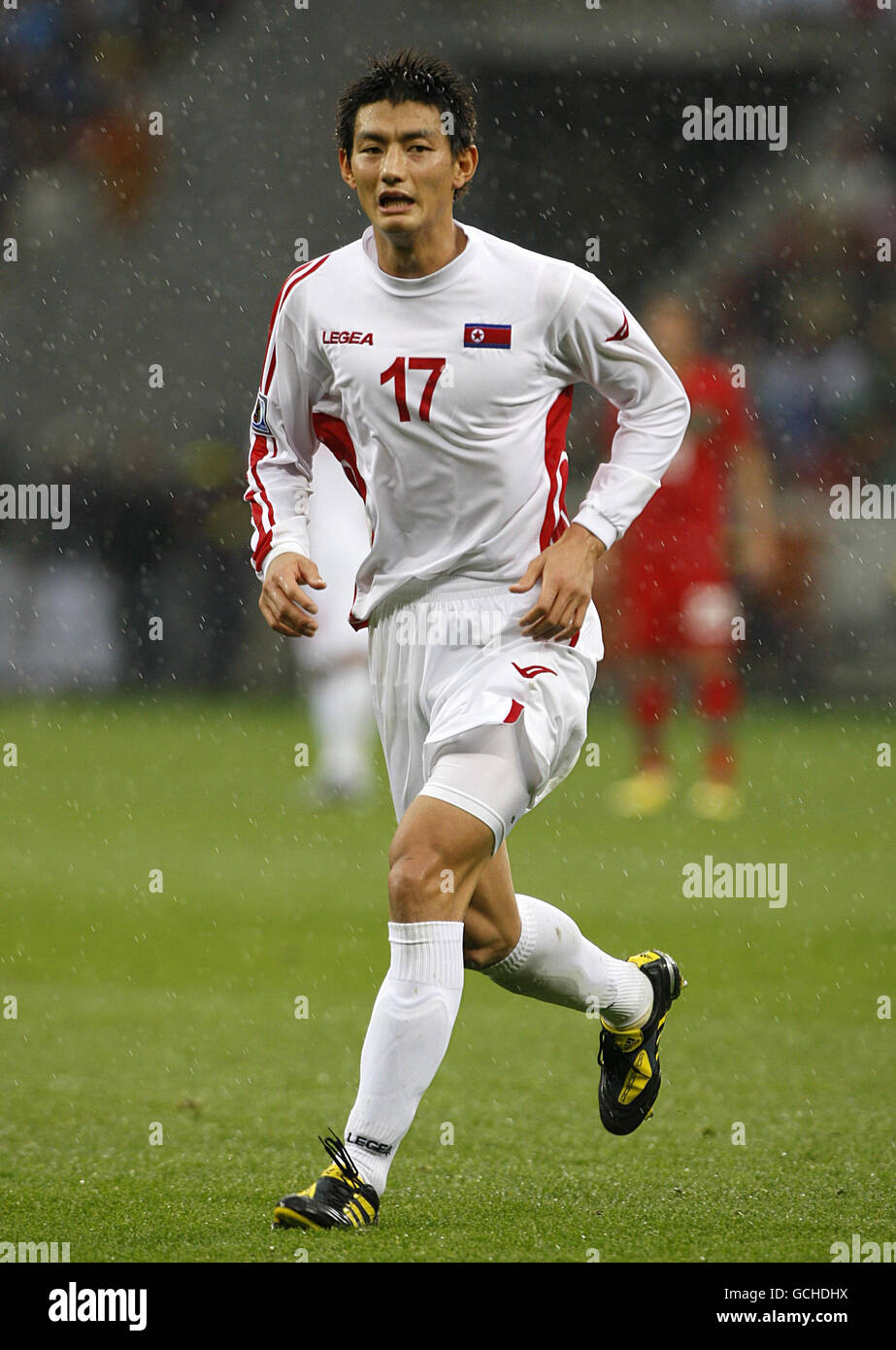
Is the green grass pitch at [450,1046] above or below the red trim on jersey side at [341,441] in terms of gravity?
below

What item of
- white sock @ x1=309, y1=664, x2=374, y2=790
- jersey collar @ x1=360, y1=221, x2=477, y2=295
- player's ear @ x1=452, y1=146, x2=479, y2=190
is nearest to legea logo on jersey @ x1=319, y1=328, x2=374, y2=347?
jersey collar @ x1=360, y1=221, x2=477, y2=295

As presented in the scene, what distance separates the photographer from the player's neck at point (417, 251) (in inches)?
157

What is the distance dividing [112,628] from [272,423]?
11407mm

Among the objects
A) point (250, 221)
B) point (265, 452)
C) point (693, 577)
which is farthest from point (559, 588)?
point (250, 221)

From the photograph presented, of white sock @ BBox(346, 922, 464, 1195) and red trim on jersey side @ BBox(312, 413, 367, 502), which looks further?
red trim on jersey side @ BBox(312, 413, 367, 502)

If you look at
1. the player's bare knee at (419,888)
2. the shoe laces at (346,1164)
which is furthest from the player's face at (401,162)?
the shoe laces at (346,1164)

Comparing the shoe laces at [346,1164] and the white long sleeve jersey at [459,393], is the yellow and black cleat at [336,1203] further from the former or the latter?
the white long sleeve jersey at [459,393]

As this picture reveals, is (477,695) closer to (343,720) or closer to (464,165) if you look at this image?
(464,165)

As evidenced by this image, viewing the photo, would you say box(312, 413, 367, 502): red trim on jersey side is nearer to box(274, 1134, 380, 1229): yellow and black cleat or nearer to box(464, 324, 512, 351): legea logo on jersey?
box(464, 324, 512, 351): legea logo on jersey

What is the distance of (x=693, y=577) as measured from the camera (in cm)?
1039

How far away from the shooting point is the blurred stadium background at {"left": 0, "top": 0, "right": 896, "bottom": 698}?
15445mm

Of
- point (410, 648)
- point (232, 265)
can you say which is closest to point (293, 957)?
point (410, 648)

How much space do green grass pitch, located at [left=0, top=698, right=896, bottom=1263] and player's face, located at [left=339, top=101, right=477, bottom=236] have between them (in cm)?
198

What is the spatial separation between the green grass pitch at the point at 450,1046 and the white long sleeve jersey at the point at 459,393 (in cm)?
129
